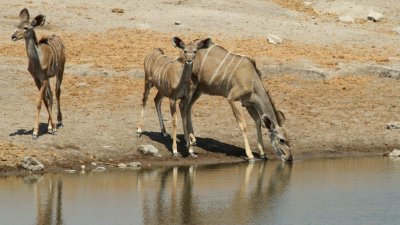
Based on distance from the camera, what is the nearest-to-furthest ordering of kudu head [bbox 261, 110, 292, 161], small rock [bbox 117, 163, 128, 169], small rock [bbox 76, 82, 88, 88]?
small rock [bbox 117, 163, 128, 169], kudu head [bbox 261, 110, 292, 161], small rock [bbox 76, 82, 88, 88]

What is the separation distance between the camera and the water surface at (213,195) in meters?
14.1

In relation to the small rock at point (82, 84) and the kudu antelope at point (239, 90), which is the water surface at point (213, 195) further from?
the small rock at point (82, 84)

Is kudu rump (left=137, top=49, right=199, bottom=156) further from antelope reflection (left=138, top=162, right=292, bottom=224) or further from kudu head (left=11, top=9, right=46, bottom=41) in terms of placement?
kudu head (left=11, top=9, right=46, bottom=41)

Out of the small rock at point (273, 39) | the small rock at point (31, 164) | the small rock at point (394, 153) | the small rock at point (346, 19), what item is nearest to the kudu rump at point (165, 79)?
the small rock at point (31, 164)

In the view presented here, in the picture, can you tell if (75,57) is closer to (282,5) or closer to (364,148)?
(364,148)

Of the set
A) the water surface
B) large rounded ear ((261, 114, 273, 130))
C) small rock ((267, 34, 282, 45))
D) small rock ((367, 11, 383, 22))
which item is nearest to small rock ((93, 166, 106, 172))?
the water surface

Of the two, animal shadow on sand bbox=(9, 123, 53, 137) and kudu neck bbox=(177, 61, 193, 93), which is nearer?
animal shadow on sand bbox=(9, 123, 53, 137)

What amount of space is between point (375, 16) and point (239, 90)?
15.2m

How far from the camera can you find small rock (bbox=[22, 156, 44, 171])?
17.2 m

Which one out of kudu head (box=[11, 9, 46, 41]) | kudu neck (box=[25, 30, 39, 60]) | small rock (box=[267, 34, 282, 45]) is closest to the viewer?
kudu head (box=[11, 9, 46, 41])

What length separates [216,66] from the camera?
1964 cm

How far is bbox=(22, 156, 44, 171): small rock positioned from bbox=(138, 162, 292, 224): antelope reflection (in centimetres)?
180

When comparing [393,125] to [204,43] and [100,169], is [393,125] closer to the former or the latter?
[204,43]

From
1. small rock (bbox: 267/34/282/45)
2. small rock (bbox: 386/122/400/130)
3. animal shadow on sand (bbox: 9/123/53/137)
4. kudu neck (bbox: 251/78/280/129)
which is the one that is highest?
kudu neck (bbox: 251/78/280/129)
